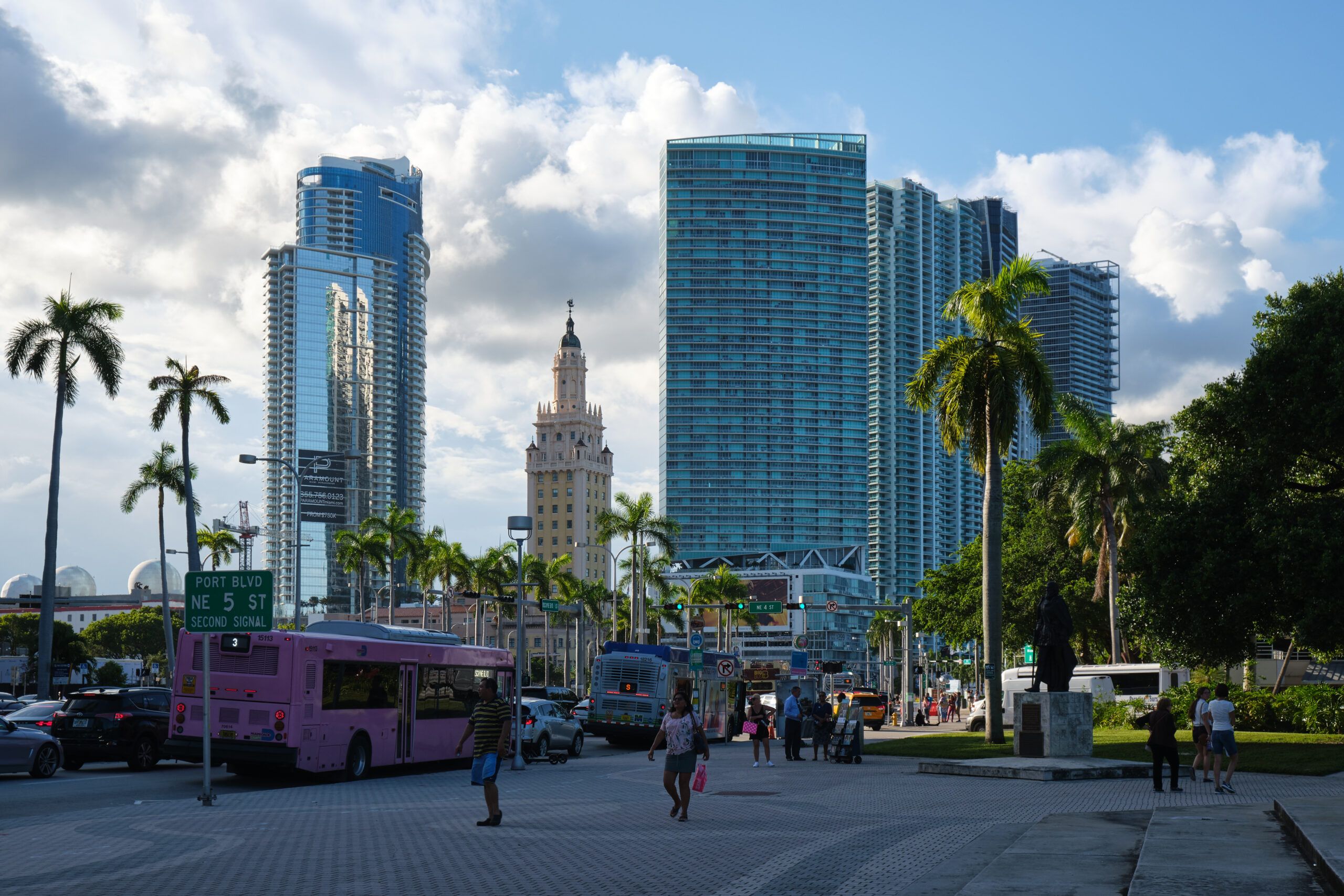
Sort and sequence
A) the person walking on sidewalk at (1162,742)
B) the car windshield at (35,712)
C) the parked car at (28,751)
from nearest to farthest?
the person walking on sidewalk at (1162,742), the parked car at (28,751), the car windshield at (35,712)

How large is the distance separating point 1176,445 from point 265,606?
28817 millimetres

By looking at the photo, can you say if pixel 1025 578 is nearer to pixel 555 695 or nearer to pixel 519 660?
pixel 555 695

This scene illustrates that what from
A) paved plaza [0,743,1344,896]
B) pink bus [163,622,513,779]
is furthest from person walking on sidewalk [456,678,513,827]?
pink bus [163,622,513,779]

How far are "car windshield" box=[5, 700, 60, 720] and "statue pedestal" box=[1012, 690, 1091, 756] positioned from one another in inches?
913

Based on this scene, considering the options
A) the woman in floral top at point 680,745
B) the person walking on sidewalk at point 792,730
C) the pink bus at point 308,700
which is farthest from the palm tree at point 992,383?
the woman in floral top at point 680,745

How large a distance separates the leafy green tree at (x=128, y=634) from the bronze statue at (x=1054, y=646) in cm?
12625

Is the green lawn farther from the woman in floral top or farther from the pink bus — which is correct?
the woman in floral top

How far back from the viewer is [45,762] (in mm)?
24188

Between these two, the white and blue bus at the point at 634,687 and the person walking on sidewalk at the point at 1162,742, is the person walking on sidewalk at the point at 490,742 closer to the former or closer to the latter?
the person walking on sidewalk at the point at 1162,742

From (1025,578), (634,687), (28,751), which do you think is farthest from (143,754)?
(1025,578)

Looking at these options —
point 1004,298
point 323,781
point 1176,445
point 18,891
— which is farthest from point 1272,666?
point 18,891

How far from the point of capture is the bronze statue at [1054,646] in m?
28.3

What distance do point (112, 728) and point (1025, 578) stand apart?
4936 cm

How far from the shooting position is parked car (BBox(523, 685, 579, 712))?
48188 millimetres
